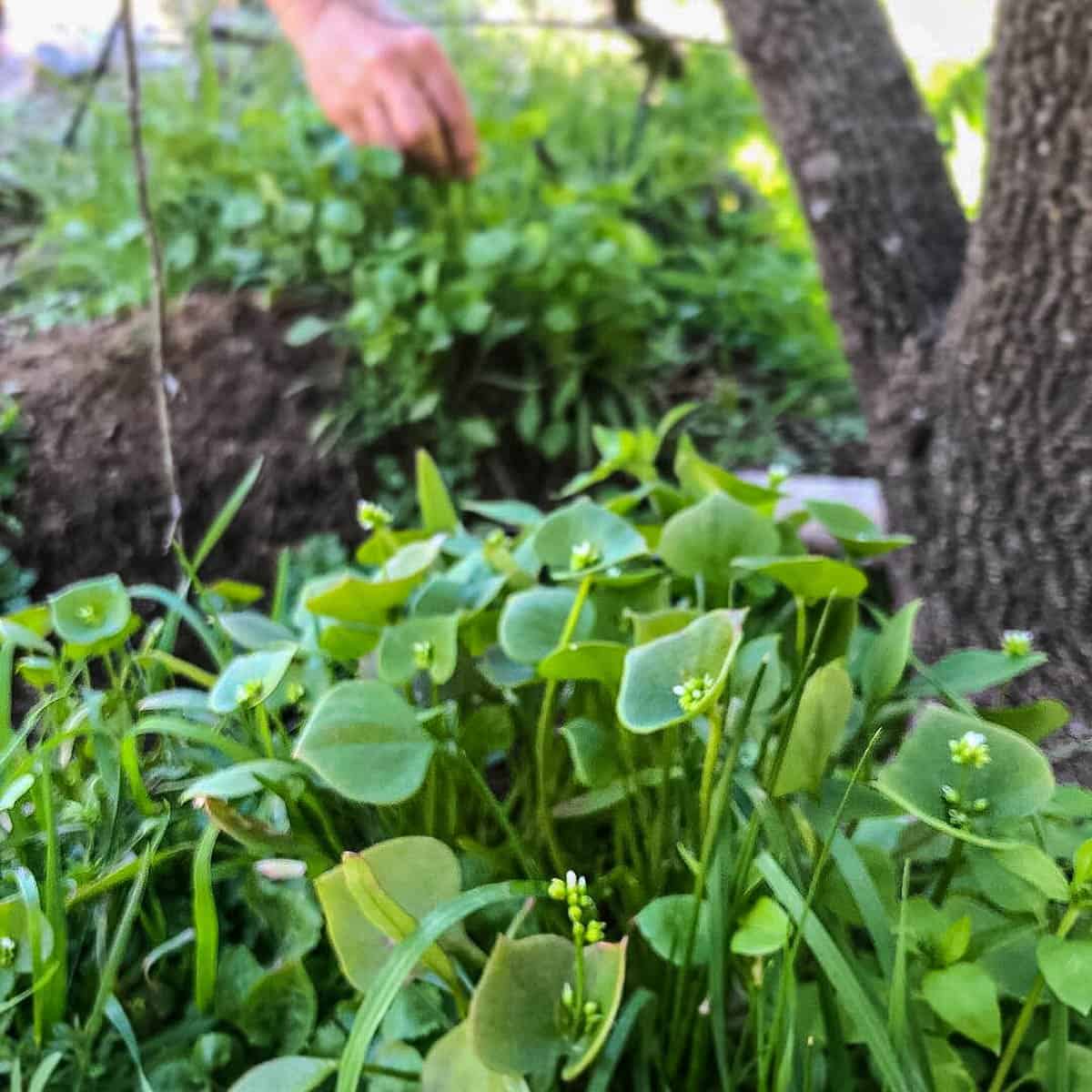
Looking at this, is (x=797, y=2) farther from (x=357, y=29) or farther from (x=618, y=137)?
(x=618, y=137)

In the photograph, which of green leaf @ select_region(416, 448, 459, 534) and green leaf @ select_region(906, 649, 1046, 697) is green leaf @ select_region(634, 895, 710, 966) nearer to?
green leaf @ select_region(906, 649, 1046, 697)

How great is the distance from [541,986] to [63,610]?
51 cm

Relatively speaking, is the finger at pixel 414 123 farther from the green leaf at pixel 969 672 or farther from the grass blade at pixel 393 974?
the grass blade at pixel 393 974

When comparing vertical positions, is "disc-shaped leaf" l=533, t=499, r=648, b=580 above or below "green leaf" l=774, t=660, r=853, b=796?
above

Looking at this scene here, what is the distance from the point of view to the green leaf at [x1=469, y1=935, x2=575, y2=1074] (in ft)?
1.50

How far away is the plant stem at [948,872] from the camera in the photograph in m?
0.51

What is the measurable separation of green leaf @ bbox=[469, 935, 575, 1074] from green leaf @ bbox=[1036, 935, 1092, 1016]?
0.77 ft

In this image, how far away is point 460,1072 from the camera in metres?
0.49

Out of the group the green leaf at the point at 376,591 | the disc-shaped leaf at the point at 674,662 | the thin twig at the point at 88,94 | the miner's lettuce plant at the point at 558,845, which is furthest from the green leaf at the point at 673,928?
the thin twig at the point at 88,94

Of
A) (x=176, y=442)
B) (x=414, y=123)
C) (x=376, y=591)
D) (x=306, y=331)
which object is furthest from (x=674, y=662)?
(x=414, y=123)

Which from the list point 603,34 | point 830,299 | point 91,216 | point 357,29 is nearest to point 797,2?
point 830,299

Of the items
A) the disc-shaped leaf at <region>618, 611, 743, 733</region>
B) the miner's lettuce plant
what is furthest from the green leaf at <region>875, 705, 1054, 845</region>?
the disc-shaped leaf at <region>618, 611, 743, 733</region>

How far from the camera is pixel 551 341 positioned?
1.64 meters

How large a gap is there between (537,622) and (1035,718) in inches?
14.1
